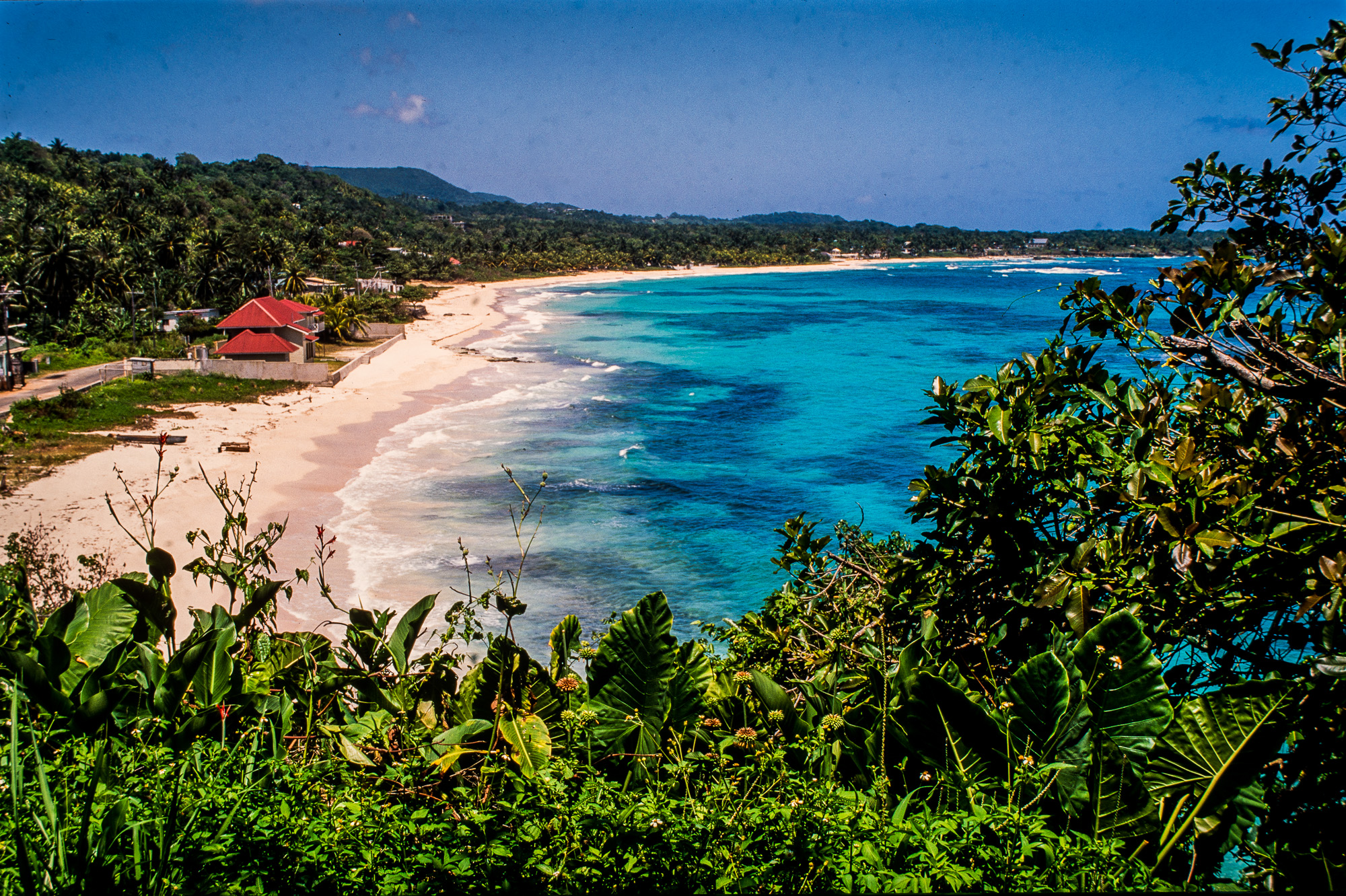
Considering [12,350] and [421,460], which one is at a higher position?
[12,350]

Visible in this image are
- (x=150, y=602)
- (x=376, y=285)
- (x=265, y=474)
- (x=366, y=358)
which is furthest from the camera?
(x=376, y=285)

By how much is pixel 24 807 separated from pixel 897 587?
303 cm

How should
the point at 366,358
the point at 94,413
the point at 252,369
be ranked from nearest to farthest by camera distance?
the point at 94,413 → the point at 252,369 → the point at 366,358

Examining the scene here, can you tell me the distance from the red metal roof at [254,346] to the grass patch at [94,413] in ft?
5.09

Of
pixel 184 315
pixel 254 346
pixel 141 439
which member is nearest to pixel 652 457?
pixel 141 439

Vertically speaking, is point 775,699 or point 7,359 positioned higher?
point 775,699

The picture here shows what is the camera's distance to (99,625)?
349 cm

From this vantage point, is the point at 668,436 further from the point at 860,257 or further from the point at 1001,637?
the point at 860,257

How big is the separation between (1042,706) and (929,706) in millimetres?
347

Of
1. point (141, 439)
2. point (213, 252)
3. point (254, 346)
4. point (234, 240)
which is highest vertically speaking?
point (234, 240)

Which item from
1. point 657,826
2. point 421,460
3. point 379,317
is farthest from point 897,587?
point 379,317

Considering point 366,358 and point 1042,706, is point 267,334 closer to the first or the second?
point 366,358

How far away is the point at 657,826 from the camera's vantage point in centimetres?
218

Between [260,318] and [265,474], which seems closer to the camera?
[265,474]
